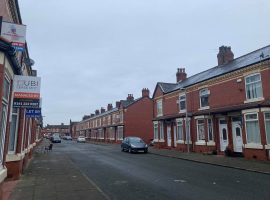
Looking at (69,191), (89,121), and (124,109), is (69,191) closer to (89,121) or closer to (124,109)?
(124,109)

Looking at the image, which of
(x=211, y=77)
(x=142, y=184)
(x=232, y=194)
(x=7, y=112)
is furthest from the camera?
(x=211, y=77)

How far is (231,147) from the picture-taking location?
21.4 m

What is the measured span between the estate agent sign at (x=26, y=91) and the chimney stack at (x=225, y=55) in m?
20.5

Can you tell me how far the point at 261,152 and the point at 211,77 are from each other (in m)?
8.10

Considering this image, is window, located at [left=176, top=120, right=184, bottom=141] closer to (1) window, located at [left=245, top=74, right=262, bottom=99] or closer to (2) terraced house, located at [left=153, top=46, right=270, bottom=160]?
(2) terraced house, located at [left=153, top=46, right=270, bottom=160]

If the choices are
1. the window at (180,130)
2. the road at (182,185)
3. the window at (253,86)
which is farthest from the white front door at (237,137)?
the window at (180,130)

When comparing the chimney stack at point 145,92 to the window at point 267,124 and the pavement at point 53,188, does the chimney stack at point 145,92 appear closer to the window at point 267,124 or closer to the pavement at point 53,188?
the window at point 267,124

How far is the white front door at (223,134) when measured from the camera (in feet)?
72.4

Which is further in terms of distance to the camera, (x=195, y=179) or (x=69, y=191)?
(x=195, y=179)

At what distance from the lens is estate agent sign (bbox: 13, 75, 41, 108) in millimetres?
9740

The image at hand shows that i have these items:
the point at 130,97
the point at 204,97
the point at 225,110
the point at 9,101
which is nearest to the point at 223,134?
the point at 225,110

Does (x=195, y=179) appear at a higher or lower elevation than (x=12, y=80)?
lower

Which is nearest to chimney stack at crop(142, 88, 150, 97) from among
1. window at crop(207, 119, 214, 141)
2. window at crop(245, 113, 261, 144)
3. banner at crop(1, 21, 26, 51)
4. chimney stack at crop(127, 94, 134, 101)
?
chimney stack at crop(127, 94, 134, 101)

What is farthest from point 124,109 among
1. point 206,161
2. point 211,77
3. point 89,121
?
point 89,121
